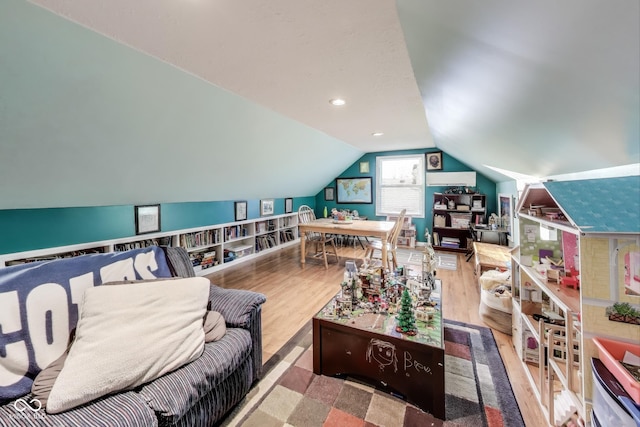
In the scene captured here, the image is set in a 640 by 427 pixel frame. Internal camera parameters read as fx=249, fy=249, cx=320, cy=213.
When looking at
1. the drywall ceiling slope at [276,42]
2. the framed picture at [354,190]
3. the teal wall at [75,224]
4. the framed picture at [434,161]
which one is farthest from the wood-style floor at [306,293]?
the drywall ceiling slope at [276,42]

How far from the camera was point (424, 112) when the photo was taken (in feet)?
8.95

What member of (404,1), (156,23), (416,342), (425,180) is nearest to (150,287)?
(156,23)

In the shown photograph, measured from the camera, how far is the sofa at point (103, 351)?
0.96 meters

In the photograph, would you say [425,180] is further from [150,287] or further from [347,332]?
[150,287]

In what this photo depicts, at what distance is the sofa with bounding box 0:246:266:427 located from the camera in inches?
38.0

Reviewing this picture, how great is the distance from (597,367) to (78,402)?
192 centimetres

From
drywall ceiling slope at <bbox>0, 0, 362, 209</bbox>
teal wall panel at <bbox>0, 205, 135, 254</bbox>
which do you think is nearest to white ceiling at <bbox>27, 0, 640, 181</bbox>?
drywall ceiling slope at <bbox>0, 0, 362, 209</bbox>

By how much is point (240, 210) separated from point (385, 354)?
142 inches

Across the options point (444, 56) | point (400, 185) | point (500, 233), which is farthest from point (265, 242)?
point (444, 56)

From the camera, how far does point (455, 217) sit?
490 centimetres

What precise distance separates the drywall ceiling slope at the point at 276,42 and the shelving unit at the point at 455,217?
3.16m

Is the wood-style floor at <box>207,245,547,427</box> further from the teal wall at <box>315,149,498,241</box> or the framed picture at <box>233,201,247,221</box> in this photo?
the teal wall at <box>315,149,498,241</box>

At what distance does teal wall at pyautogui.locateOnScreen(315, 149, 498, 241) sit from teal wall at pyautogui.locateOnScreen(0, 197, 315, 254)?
3335mm

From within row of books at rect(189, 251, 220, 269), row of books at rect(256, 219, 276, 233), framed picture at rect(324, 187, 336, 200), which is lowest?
→ row of books at rect(189, 251, 220, 269)
